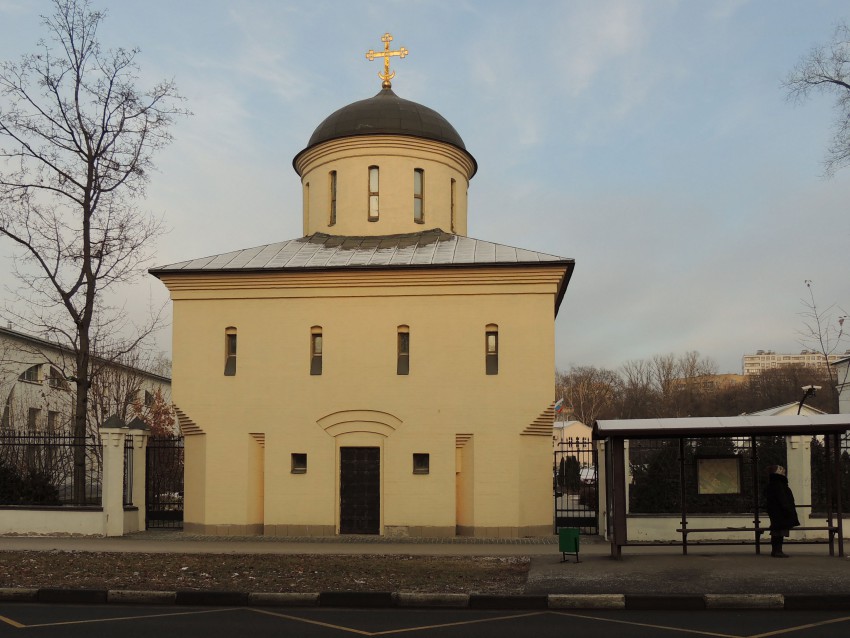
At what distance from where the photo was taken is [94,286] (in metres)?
23.6

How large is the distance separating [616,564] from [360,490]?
776cm

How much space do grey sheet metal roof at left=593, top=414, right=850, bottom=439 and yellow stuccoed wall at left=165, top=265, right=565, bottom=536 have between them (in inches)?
204

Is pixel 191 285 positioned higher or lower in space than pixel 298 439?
higher

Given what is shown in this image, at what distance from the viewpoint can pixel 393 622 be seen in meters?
10.0

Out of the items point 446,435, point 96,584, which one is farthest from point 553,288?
point 96,584

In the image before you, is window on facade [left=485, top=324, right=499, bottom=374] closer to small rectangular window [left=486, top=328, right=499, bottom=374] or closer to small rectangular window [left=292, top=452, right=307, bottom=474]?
small rectangular window [left=486, top=328, right=499, bottom=374]

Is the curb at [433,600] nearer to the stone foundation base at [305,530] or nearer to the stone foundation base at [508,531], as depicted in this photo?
the stone foundation base at [508,531]

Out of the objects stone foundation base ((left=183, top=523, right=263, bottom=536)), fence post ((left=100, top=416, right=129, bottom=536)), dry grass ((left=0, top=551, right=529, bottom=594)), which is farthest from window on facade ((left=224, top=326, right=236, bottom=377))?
dry grass ((left=0, top=551, right=529, bottom=594))

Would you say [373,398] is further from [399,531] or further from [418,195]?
[418,195]

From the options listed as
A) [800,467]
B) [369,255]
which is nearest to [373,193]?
[369,255]

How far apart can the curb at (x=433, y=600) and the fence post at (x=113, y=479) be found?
26.2ft

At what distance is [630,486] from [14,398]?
31.8 metres

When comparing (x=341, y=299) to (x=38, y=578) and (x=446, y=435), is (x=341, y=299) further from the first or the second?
(x=38, y=578)

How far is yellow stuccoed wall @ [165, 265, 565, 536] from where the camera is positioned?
19.9 metres
